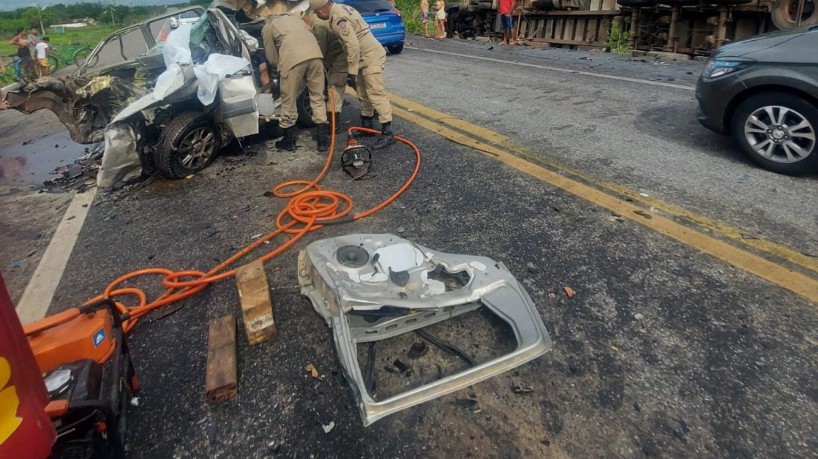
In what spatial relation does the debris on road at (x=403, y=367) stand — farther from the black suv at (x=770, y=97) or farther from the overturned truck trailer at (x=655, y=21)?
the overturned truck trailer at (x=655, y=21)

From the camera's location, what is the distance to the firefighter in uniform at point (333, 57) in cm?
536

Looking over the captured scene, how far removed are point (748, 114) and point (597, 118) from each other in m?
1.81

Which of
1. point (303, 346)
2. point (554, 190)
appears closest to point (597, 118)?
point (554, 190)

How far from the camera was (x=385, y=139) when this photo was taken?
5.16 meters

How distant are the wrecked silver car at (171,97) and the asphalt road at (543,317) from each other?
1.11 ft

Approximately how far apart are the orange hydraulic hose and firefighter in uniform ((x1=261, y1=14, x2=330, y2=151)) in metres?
0.87

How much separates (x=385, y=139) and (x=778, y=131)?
142 inches

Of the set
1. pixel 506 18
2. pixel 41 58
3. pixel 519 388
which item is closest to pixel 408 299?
pixel 519 388

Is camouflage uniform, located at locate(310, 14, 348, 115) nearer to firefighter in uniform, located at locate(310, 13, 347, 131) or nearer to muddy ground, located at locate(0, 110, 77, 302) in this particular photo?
firefighter in uniform, located at locate(310, 13, 347, 131)

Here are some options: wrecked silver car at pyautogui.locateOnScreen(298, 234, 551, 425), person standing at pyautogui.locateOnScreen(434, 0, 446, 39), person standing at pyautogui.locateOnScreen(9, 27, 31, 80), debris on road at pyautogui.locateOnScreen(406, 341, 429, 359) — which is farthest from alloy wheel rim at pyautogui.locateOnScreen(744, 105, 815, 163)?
person standing at pyautogui.locateOnScreen(9, 27, 31, 80)

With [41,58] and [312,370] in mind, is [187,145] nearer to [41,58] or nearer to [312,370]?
[312,370]

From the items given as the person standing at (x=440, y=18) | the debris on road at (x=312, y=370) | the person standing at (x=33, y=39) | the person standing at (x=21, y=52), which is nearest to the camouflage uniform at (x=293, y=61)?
the debris on road at (x=312, y=370)

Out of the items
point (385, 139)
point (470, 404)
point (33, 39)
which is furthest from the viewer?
point (33, 39)

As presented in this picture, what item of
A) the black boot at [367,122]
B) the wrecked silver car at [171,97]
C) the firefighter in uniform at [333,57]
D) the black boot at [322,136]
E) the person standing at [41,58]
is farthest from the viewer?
the person standing at [41,58]
